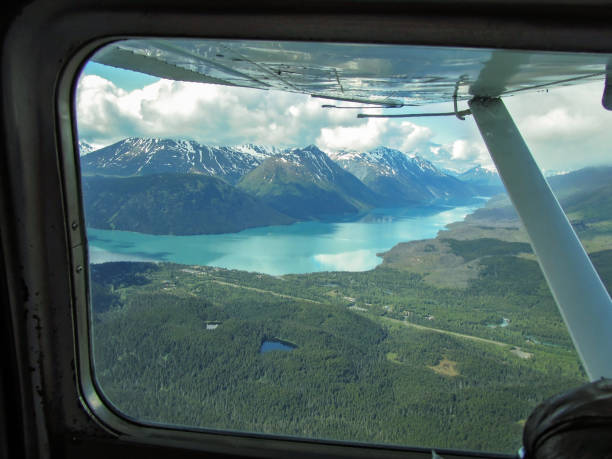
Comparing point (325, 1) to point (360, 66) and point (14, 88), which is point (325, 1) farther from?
point (14, 88)

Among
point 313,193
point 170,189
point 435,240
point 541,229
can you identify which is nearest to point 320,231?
point 313,193

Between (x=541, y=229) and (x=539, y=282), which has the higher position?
(x=541, y=229)

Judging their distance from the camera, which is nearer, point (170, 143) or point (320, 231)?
point (170, 143)

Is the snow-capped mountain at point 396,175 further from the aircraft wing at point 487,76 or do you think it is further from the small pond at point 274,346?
the aircraft wing at point 487,76

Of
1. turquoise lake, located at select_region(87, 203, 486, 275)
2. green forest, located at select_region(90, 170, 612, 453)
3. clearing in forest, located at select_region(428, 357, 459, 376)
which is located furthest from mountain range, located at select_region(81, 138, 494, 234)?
clearing in forest, located at select_region(428, 357, 459, 376)

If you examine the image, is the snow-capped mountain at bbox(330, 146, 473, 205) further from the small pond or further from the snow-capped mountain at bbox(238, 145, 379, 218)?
the small pond

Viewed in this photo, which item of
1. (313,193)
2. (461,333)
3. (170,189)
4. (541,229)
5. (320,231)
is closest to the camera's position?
(541,229)
